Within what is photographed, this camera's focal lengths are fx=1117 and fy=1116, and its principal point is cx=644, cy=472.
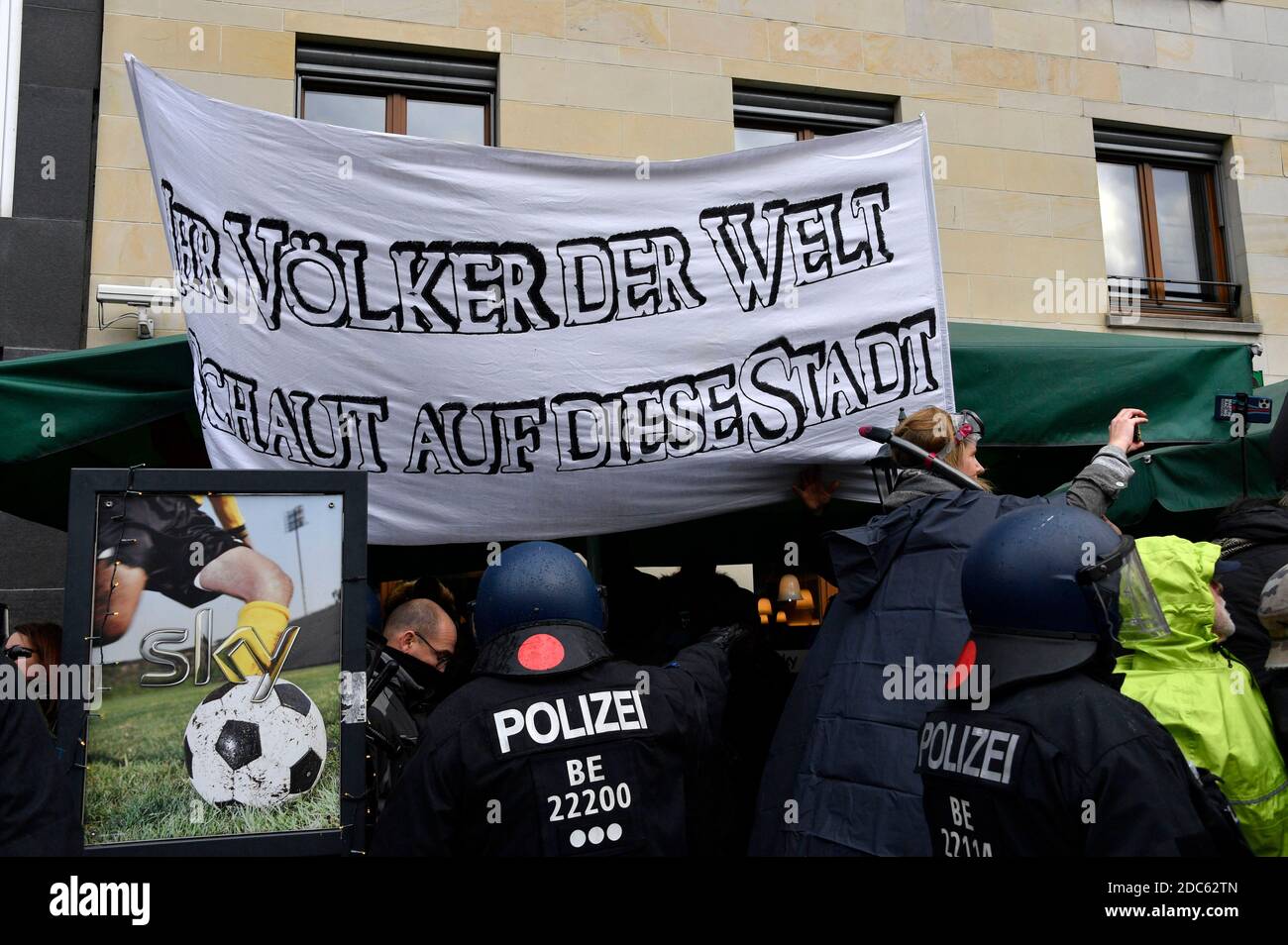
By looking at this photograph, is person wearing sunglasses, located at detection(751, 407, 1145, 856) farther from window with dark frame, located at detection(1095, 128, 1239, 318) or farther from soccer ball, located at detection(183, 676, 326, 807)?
window with dark frame, located at detection(1095, 128, 1239, 318)

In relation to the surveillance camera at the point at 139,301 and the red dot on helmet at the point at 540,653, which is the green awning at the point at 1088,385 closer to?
the red dot on helmet at the point at 540,653

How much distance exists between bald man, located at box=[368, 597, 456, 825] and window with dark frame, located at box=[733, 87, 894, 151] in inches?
212

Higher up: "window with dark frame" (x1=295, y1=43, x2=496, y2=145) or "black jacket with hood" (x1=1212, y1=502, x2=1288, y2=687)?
"window with dark frame" (x1=295, y1=43, x2=496, y2=145)

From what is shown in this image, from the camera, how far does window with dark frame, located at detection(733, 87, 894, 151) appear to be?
28.5ft

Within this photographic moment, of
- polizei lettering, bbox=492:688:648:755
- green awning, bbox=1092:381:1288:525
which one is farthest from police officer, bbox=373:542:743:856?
green awning, bbox=1092:381:1288:525

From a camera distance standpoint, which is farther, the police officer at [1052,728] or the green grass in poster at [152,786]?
the green grass in poster at [152,786]

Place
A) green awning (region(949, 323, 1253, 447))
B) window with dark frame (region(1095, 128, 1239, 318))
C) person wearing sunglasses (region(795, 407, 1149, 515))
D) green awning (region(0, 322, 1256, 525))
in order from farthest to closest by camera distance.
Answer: window with dark frame (region(1095, 128, 1239, 318)), green awning (region(949, 323, 1253, 447)), green awning (region(0, 322, 1256, 525)), person wearing sunglasses (region(795, 407, 1149, 515))

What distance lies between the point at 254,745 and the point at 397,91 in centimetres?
617

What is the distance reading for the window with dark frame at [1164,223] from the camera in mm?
9461

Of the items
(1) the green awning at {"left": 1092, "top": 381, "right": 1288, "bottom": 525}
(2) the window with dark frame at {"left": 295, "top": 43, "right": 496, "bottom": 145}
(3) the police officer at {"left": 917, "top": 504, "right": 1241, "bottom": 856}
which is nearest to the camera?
(3) the police officer at {"left": 917, "top": 504, "right": 1241, "bottom": 856}

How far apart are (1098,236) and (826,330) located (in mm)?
6187

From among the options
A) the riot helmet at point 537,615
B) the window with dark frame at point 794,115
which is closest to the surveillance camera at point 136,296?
the window with dark frame at point 794,115

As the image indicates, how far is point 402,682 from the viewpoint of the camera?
3961mm

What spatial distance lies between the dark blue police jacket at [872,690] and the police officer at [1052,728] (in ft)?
2.00
